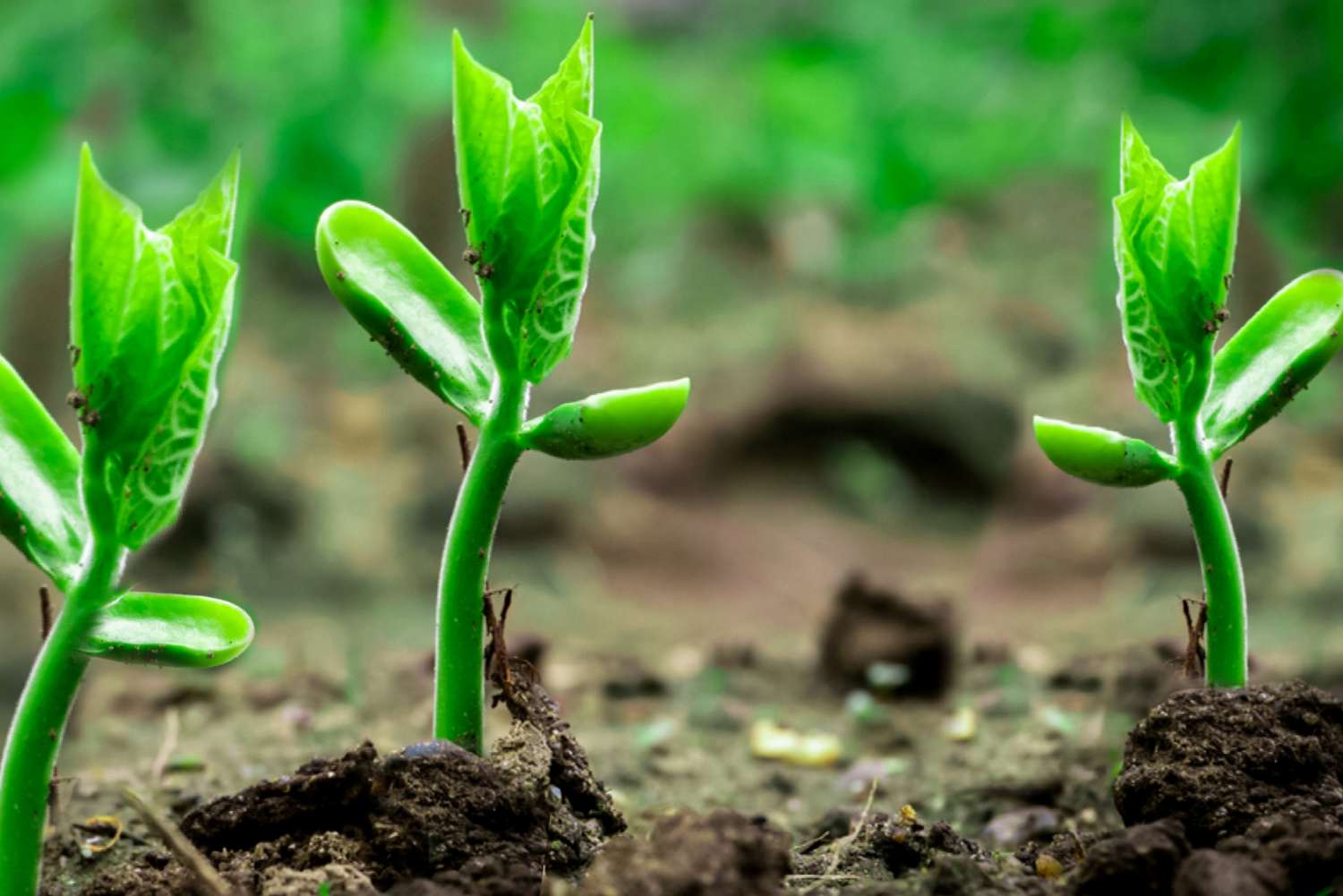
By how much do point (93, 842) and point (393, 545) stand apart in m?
3.31

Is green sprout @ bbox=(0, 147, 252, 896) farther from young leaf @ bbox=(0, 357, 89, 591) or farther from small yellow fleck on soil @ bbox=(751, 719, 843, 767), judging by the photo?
small yellow fleck on soil @ bbox=(751, 719, 843, 767)

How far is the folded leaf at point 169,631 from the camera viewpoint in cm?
121

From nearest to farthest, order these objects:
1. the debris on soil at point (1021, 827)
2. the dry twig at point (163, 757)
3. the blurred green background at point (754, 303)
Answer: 1. the debris on soil at point (1021, 827)
2. the dry twig at point (163, 757)
3. the blurred green background at point (754, 303)

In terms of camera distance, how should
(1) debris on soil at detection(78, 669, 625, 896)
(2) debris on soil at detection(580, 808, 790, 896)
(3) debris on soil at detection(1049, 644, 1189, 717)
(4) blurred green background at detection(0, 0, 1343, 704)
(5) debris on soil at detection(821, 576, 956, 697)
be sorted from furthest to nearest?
(4) blurred green background at detection(0, 0, 1343, 704) → (5) debris on soil at detection(821, 576, 956, 697) → (3) debris on soil at detection(1049, 644, 1189, 717) → (1) debris on soil at detection(78, 669, 625, 896) → (2) debris on soil at detection(580, 808, 790, 896)

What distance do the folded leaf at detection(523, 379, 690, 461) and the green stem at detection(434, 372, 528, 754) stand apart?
60 mm

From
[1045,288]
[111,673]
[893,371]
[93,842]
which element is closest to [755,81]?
[1045,288]

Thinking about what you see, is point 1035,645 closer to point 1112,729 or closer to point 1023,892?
point 1112,729

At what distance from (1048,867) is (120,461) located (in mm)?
943

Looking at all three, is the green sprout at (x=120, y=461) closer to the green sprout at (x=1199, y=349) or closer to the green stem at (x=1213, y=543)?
the green sprout at (x=1199, y=349)

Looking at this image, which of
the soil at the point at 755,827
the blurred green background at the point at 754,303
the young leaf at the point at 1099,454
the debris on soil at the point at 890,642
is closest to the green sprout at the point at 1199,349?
the young leaf at the point at 1099,454

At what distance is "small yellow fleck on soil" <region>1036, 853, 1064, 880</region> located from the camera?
51.9 inches

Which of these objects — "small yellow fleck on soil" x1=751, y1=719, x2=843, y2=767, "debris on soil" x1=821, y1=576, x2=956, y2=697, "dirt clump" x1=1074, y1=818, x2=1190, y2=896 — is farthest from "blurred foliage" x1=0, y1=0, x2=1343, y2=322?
"dirt clump" x1=1074, y1=818, x2=1190, y2=896

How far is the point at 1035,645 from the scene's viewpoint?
11.0 feet

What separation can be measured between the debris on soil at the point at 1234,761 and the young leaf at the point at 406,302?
29.2 inches
